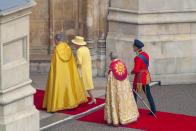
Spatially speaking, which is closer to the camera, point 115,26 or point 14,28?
point 14,28

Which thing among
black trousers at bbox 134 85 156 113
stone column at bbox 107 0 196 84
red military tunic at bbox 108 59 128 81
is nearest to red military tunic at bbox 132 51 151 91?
black trousers at bbox 134 85 156 113

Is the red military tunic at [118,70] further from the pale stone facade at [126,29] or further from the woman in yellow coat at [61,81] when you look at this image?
the pale stone facade at [126,29]

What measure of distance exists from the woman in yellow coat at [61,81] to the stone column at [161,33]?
270cm

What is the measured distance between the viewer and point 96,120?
15.4 m

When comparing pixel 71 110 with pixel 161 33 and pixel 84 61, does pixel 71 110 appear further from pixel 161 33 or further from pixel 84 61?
pixel 161 33

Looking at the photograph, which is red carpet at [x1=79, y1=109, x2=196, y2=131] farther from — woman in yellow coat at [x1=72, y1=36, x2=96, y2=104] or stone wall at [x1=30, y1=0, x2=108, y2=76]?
stone wall at [x1=30, y1=0, x2=108, y2=76]

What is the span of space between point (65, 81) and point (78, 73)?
16.0 inches

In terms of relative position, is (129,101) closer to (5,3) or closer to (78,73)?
(78,73)

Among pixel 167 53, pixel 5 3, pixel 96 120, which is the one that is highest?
pixel 5 3

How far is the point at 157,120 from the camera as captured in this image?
15.4 m

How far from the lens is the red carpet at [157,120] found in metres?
14.9

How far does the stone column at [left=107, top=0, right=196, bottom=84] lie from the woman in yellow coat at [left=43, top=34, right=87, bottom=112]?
106 inches

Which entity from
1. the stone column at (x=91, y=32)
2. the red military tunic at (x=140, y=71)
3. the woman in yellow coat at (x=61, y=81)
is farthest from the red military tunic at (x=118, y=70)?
the stone column at (x=91, y=32)

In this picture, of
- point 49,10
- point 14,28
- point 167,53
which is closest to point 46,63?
point 49,10
